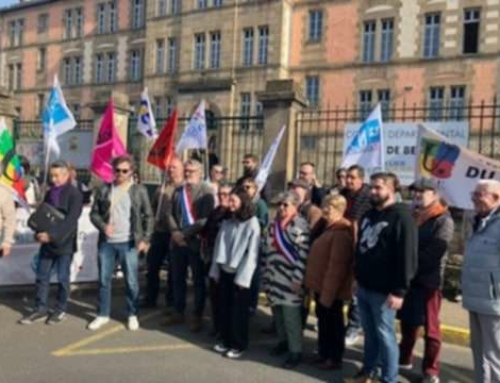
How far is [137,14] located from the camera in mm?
40938

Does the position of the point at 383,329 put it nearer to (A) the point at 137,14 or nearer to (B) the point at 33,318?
(B) the point at 33,318

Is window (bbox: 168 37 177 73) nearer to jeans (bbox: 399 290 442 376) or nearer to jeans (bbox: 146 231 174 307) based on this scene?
jeans (bbox: 146 231 174 307)

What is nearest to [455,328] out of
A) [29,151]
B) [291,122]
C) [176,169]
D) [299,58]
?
[176,169]

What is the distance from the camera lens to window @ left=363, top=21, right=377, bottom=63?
3122 centimetres

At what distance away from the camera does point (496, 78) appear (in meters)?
27.7

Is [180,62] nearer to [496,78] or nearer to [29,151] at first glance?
[496,78]

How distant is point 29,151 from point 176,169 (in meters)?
8.41

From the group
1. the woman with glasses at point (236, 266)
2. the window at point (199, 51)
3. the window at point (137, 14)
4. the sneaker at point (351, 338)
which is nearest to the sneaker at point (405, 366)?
the sneaker at point (351, 338)

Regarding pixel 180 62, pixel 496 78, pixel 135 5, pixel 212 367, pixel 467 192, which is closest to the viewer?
pixel 212 367

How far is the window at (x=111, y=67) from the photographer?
42094 millimetres

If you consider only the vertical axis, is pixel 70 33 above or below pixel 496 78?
above

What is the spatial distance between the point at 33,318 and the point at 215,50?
3038cm

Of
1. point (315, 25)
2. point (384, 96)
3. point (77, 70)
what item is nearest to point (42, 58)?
point (77, 70)

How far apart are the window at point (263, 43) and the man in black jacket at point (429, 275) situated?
29.1m
